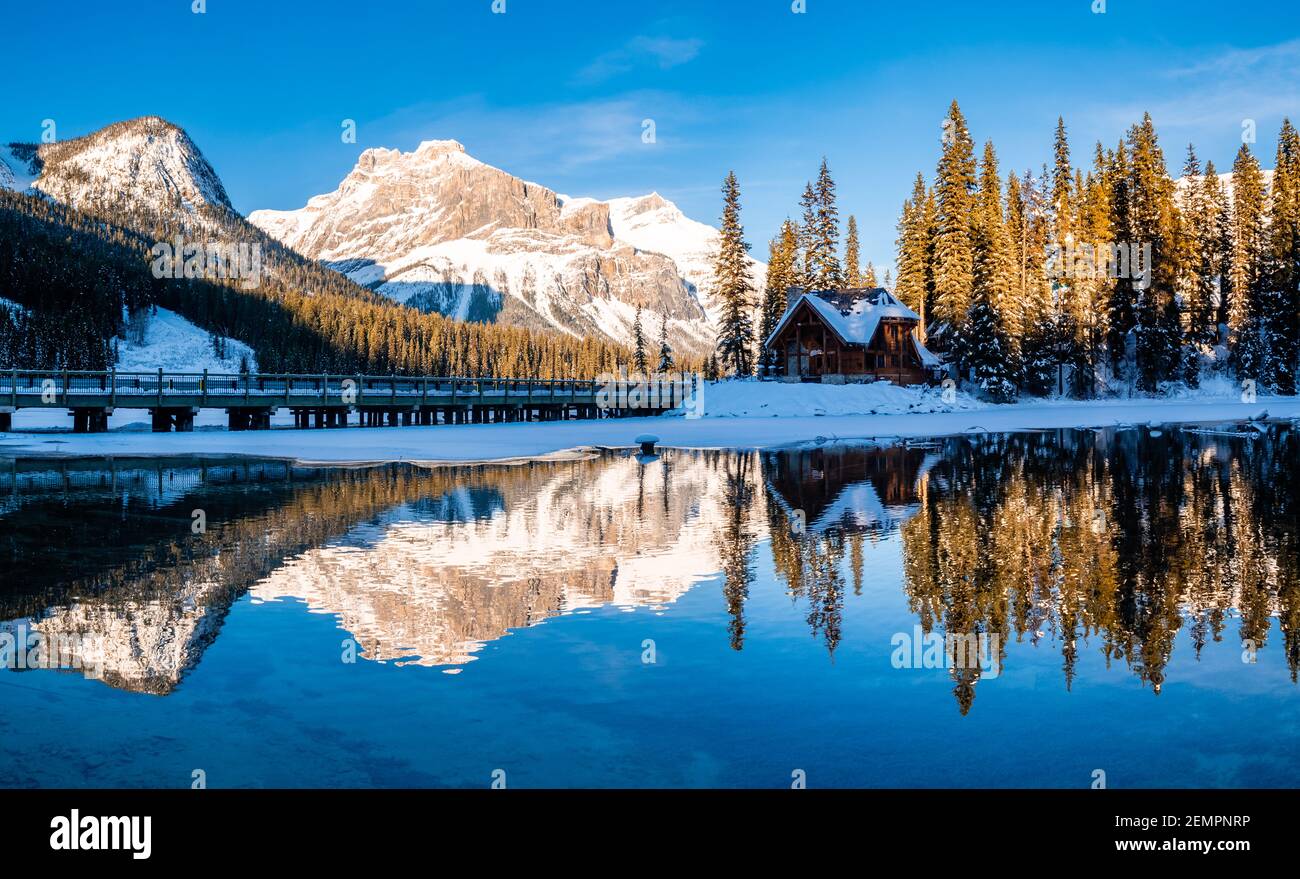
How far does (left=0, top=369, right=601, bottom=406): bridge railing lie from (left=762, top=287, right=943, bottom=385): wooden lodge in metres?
14.6

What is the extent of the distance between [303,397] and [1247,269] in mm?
72038

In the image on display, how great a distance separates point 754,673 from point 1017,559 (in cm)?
537

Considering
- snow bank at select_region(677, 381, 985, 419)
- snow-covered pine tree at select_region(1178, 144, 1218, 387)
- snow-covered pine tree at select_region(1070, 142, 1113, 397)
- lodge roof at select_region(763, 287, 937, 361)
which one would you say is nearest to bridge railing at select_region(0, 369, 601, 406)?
snow bank at select_region(677, 381, 985, 419)

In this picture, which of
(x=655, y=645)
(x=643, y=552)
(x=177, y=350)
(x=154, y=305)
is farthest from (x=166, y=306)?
(x=655, y=645)

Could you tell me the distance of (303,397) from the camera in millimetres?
48625

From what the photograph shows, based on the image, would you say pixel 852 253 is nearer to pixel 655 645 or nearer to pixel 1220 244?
pixel 1220 244

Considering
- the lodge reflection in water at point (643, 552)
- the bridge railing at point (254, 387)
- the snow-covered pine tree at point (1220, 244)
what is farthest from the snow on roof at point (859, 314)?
the lodge reflection in water at point (643, 552)

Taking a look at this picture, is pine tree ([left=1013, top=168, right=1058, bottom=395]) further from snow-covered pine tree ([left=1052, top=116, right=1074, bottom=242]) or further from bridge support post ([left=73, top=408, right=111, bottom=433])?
bridge support post ([left=73, top=408, right=111, bottom=433])

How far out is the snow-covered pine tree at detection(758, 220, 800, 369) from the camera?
7962cm

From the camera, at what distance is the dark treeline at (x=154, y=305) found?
115 metres

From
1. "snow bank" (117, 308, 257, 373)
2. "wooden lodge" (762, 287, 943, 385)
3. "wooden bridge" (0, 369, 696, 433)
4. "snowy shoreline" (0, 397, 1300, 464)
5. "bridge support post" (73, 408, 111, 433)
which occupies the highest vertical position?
"snow bank" (117, 308, 257, 373)

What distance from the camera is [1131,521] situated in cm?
1420
